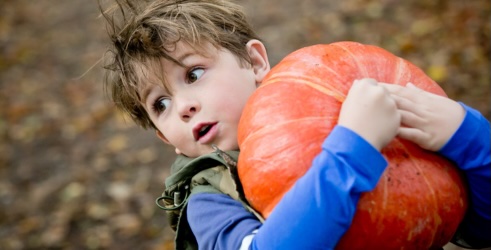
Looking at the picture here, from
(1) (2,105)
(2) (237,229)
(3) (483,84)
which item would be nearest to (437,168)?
(2) (237,229)

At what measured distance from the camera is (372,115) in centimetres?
172

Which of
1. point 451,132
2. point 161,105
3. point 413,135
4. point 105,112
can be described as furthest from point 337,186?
point 105,112

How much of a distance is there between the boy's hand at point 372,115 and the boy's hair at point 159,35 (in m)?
0.83

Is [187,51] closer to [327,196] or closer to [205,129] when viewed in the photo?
[205,129]

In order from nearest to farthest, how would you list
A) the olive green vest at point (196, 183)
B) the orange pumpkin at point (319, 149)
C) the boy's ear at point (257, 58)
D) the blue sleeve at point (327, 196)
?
the blue sleeve at point (327, 196) → the orange pumpkin at point (319, 149) → the olive green vest at point (196, 183) → the boy's ear at point (257, 58)

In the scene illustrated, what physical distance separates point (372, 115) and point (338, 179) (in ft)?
0.74

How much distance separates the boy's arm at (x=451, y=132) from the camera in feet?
5.92

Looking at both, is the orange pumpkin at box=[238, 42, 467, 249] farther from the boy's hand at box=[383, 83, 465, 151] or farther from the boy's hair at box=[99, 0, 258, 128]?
the boy's hair at box=[99, 0, 258, 128]

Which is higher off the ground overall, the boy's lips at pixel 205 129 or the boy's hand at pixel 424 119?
the boy's hand at pixel 424 119

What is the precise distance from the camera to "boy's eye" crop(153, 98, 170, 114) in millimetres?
2408

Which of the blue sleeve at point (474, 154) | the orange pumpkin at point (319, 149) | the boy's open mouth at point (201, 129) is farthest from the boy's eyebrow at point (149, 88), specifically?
the blue sleeve at point (474, 154)

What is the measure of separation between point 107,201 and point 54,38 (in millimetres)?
4208

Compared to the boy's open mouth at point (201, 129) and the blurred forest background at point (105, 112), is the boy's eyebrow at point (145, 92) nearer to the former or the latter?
the boy's open mouth at point (201, 129)

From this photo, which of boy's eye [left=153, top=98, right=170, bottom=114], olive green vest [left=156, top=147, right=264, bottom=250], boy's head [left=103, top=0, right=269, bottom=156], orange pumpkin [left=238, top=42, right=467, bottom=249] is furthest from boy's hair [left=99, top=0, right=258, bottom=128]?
orange pumpkin [left=238, top=42, right=467, bottom=249]
